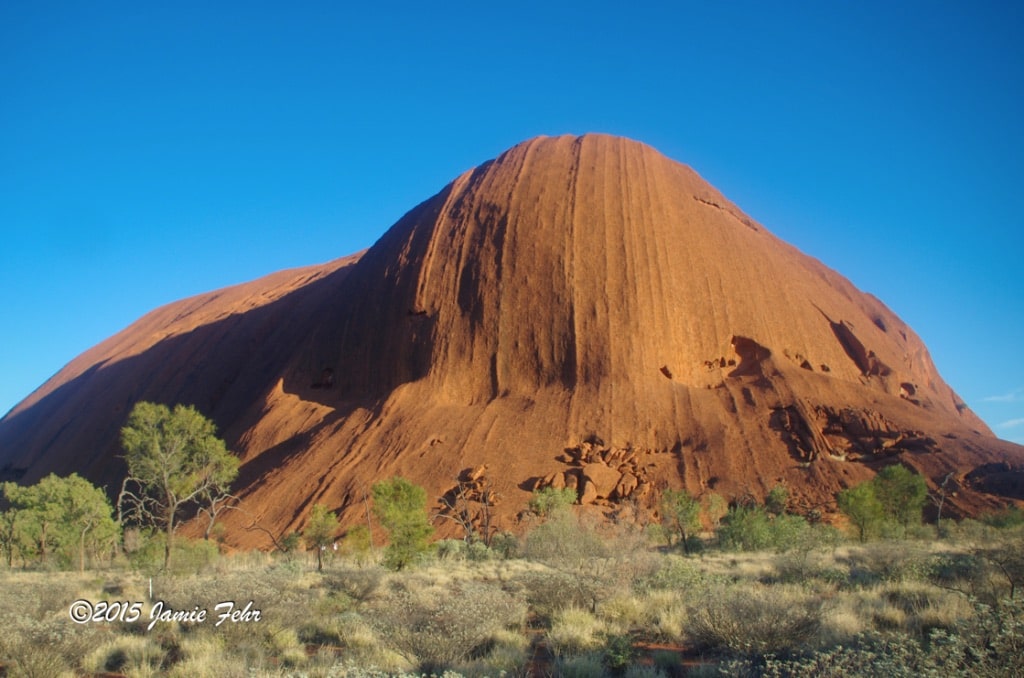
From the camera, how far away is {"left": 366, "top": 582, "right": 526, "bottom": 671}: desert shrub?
7910mm

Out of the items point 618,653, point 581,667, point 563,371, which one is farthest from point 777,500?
point 581,667

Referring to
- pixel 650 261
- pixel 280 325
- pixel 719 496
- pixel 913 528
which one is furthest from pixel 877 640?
pixel 280 325

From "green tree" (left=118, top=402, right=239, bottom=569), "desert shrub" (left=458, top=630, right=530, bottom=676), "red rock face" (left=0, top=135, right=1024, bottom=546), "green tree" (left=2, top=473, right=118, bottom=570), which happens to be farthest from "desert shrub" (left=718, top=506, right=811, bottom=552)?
"green tree" (left=2, top=473, right=118, bottom=570)

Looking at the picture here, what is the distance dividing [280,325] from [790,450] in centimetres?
4309

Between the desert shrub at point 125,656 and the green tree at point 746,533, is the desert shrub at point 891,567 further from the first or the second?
the desert shrub at point 125,656

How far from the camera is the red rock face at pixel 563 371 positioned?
117 feet

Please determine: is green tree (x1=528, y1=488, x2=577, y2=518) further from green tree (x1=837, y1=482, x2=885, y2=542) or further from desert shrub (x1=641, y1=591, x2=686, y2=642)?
desert shrub (x1=641, y1=591, x2=686, y2=642)

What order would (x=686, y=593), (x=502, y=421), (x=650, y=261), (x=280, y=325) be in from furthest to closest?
(x=280, y=325) → (x=650, y=261) → (x=502, y=421) → (x=686, y=593)

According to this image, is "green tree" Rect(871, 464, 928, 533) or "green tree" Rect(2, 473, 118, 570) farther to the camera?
"green tree" Rect(871, 464, 928, 533)

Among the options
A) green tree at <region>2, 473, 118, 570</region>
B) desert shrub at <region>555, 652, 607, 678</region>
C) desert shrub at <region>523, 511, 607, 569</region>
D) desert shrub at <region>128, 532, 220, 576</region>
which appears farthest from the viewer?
green tree at <region>2, 473, 118, 570</region>

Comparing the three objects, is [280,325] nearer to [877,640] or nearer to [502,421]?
[502,421]

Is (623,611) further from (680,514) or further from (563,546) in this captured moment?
(680,514)

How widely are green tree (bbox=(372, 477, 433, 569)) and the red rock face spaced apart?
5.70 m

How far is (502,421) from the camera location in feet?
130
